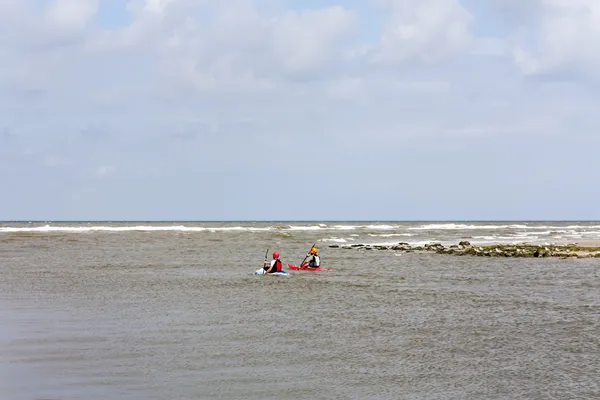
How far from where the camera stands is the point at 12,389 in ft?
37.0

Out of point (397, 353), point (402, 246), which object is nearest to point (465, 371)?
point (397, 353)

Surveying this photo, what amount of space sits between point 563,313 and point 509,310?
1650 mm

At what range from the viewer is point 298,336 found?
54.3ft

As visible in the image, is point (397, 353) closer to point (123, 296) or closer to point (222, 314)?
point (222, 314)

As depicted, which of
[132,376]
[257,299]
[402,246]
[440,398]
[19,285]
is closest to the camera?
[440,398]

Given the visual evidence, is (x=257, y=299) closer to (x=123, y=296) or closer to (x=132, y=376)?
(x=123, y=296)

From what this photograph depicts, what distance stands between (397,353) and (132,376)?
5.88 m

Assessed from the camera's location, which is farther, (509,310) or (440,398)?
(509,310)

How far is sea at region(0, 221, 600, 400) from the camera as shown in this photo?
11.8 metres

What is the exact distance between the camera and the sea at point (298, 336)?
11.8 metres

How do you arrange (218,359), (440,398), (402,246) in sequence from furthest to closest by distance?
(402,246), (218,359), (440,398)

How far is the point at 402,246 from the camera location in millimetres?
57125

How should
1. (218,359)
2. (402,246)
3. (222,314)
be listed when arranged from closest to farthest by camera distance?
(218,359), (222,314), (402,246)

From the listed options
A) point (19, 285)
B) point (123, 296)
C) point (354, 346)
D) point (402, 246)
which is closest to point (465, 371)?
point (354, 346)
